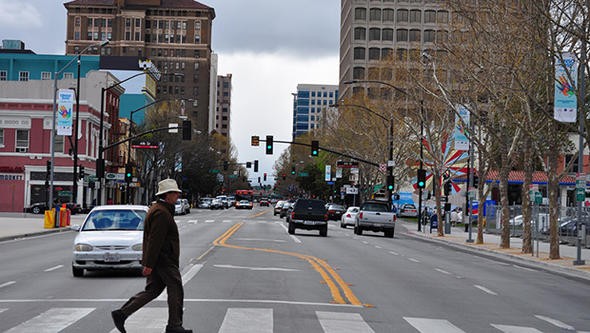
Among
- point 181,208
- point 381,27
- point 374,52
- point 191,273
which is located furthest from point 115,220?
point 381,27

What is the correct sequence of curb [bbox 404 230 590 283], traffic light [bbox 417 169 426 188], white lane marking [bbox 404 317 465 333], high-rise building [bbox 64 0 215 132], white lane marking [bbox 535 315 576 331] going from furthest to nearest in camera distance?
high-rise building [bbox 64 0 215 132] → traffic light [bbox 417 169 426 188] → curb [bbox 404 230 590 283] → white lane marking [bbox 535 315 576 331] → white lane marking [bbox 404 317 465 333]

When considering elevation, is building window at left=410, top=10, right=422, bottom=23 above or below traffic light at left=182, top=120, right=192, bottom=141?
above

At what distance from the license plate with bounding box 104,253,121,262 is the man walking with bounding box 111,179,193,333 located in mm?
7773

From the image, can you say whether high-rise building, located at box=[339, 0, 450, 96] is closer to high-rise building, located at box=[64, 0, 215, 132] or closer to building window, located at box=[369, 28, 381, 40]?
building window, located at box=[369, 28, 381, 40]

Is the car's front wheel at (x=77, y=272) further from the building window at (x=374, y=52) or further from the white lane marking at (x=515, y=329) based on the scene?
the building window at (x=374, y=52)

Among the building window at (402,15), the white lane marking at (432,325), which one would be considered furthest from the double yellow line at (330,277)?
the building window at (402,15)

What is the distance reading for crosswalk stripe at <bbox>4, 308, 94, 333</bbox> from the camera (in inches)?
423

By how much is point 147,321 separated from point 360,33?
12006 centimetres

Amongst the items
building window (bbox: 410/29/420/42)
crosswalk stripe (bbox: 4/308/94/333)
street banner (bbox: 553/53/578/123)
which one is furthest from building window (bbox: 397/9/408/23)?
crosswalk stripe (bbox: 4/308/94/333)

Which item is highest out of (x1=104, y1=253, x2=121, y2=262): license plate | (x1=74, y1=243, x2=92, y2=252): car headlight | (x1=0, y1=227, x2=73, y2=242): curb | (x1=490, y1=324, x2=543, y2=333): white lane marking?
(x1=74, y1=243, x2=92, y2=252): car headlight

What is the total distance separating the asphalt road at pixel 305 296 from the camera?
38.5 feet

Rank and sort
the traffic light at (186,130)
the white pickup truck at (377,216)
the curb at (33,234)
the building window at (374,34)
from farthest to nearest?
the building window at (374,34)
the traffic light at (186,130)
the white pickup truck at (377,216)
the curb at (33,234)

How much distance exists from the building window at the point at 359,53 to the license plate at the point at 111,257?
114 metres

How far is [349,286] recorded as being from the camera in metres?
17.2
